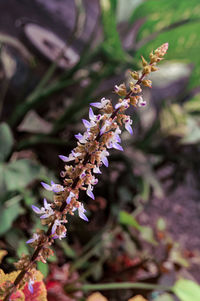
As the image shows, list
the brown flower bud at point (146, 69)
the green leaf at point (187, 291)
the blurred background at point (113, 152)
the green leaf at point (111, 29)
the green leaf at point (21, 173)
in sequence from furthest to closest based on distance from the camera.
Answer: the green leaf at point (111, 29)
the blurred background at point (113, 152)
the green leaf at point (21, 173)
the green leaf at point (187, 291)
the brown flower bud at point (146, 69)

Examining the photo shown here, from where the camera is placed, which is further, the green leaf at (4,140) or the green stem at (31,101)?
the green stem at (31,101)

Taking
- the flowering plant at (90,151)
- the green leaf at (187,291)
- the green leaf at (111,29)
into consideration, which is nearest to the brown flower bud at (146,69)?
the flowering plant at (90,151)

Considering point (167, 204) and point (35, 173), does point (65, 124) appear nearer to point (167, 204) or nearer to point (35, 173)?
point (35, 173)

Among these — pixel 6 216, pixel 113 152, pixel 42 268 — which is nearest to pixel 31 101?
pixel 113 152

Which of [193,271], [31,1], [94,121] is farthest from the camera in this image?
[31,1]

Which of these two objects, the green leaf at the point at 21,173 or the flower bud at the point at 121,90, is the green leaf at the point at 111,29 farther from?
the flower bud at the point at 121,90

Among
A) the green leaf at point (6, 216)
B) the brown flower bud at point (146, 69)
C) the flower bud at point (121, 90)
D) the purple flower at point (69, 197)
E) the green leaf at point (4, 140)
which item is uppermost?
the green leaf at point (4, 140)

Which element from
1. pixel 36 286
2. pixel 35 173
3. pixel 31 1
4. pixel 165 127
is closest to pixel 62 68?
pixel 165 127

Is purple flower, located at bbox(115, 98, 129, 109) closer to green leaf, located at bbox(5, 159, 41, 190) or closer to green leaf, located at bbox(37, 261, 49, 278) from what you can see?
green leaf, located at bbox(37, 261, 49, 278)

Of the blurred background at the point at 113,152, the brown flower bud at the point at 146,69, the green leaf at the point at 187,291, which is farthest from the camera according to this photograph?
the blurred background at the point at 113,152
